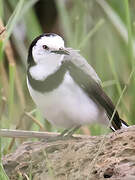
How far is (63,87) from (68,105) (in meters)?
0.10

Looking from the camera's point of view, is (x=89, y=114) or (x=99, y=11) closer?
(x=89, y=114)

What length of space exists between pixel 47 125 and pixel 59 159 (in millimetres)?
1368

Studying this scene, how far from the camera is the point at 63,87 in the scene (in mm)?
3152

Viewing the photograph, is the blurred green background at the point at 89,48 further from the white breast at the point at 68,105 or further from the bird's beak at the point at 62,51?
the bird's beak at the point at 62,51

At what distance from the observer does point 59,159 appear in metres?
2.77

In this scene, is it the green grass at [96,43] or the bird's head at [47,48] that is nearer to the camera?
the bird's head at [47,48]

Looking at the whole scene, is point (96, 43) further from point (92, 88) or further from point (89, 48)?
point (92, 88)

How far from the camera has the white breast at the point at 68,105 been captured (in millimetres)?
3158

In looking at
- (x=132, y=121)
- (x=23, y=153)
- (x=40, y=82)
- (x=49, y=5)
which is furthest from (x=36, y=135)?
(x=49, y=5)

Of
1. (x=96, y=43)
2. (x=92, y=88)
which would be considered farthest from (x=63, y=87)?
(x=96, y=43)

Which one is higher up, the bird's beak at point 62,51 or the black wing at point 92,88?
the bird's beak at point 62,51

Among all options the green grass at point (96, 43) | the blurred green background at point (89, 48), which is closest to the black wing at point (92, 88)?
the blurred green background at point (89, 48)

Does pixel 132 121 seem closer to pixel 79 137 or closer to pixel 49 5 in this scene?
pixel 79 137

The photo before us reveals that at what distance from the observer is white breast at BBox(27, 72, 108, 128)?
→ 3.16 metres
